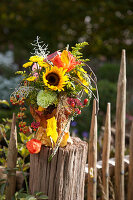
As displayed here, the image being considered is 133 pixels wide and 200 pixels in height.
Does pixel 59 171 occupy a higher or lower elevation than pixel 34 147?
lower

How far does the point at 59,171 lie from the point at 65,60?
706 mm

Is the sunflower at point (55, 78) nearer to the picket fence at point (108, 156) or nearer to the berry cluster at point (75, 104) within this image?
the berry cluster at point (75, 104)

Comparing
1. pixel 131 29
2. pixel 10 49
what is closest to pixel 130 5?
pixel 131 29

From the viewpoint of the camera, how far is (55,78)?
1480 mm

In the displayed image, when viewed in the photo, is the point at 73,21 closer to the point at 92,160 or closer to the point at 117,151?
the point at 117,151

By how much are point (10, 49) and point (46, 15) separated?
193 cm

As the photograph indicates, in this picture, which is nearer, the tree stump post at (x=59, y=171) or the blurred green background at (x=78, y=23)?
the tree stump post at (x=59, y=171)

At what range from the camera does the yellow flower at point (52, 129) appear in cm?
155

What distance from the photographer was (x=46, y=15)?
688cm

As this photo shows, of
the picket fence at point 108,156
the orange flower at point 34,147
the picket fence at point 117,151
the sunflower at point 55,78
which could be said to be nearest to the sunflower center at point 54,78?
the sunflower at point 55,78

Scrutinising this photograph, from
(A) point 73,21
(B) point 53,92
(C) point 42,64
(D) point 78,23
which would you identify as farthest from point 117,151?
(A) point 73,21

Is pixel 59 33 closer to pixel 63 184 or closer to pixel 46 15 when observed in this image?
pixel 46 15

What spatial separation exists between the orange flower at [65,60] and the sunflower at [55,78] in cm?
6

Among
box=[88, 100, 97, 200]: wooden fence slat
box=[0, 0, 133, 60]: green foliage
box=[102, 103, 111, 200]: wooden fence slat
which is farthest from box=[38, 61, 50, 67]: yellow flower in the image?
box=[0, 0, 133, 60]: green foliage
